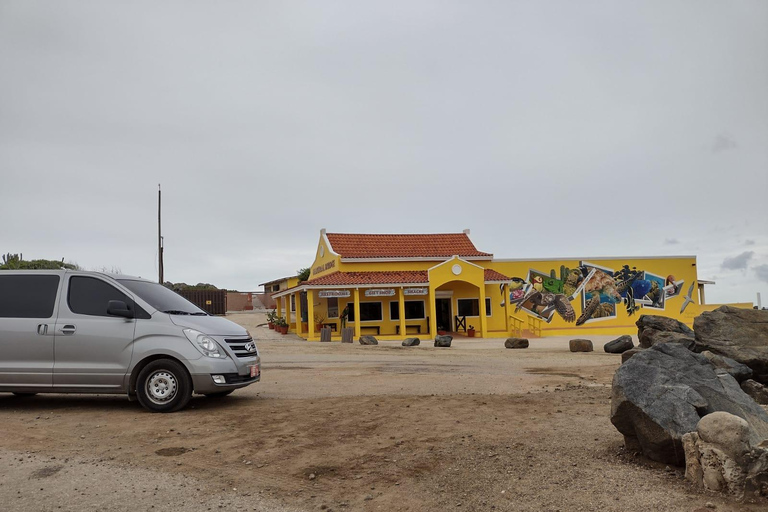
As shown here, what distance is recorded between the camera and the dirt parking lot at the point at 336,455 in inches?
191

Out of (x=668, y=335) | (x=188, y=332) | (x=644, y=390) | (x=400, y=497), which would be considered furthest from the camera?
(x=668, y=335)

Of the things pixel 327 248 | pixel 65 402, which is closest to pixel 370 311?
pixel 327 248

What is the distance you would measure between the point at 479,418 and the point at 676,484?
117 inches

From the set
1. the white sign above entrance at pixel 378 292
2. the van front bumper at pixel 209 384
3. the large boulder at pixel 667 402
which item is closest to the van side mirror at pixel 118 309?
the van front bumper at pixel 209 384

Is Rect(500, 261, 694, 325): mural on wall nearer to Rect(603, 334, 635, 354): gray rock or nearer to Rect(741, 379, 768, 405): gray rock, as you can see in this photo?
Rect(603, 334, 635, 354): gray rock

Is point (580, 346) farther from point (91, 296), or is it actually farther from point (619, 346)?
point (91, 296)

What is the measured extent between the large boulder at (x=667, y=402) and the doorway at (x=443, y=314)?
27979 mm

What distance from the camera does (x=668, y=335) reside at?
14922mm

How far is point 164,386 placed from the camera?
8.36 metres

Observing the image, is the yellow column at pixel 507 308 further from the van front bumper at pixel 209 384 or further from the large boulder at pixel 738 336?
the van front bumper at pixel 209 384

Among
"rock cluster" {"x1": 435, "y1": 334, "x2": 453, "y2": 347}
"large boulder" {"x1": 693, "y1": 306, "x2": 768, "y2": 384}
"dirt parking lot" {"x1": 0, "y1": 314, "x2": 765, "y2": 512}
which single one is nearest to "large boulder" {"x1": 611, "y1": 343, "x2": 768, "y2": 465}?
"dirt parking lot" {"x1": 0, "y1": 314, "x2": 765, "y2": 512}

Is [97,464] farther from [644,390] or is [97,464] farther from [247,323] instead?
[247,323]

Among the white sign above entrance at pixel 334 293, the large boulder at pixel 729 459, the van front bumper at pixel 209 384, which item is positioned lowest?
the large boulder at pixel 729 459

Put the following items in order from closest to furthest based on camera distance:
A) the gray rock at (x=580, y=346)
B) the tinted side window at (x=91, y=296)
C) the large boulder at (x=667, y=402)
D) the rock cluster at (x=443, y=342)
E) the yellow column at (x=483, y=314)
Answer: the large boulder at (x=667, y=402) → the tinted side window at (x=91, y=296) → the gray rock at (x=580, y=346) → the rock cluster at (x=443, y=342) → the yellow column at (x=483, y=314)
